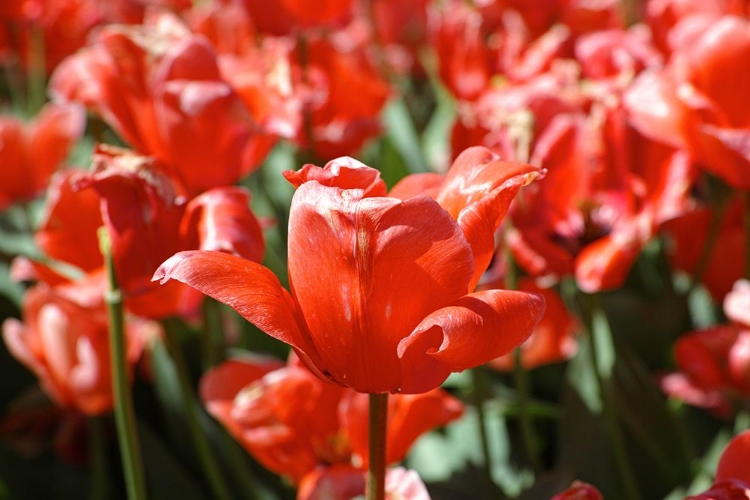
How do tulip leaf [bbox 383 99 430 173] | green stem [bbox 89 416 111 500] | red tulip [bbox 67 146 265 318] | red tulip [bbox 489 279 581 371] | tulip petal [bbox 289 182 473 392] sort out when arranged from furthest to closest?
tulip leaf [bbox 383 99 430 173], red tulip [bbox 489 279 581 371], green stem [bbox 89 416 111 500], red tulip [bbox 67 146 265 318], tulip petal [bbox 289 182 473 392]

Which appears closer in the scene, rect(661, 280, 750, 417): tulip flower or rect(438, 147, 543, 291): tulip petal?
rect(438, 147, 543, 291): tulip petal

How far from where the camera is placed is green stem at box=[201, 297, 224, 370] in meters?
0.75

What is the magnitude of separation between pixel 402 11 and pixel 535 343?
2.67 ft

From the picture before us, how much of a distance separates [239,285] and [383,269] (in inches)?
2.3

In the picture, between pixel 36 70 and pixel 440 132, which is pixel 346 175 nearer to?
pixel 440 132

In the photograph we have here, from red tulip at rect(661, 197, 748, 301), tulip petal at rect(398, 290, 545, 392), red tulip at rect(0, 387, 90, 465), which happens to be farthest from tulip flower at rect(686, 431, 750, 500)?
red tulip at rect(0, 387, 90, 465)

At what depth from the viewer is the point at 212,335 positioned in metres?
0.82

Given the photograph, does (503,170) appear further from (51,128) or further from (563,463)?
(51,128)

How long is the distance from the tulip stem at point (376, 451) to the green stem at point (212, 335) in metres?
0.37

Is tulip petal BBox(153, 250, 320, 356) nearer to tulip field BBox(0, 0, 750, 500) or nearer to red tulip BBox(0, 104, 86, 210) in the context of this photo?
tulip field BBox(0, 0, 750, 500)

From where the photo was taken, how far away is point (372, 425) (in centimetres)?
39

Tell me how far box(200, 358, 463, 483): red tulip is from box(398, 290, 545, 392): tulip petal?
0.18m

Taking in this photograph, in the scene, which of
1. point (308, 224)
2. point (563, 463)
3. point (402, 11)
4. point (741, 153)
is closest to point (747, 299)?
point (741, 153)

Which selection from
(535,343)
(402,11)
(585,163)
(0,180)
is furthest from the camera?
(402,11)
